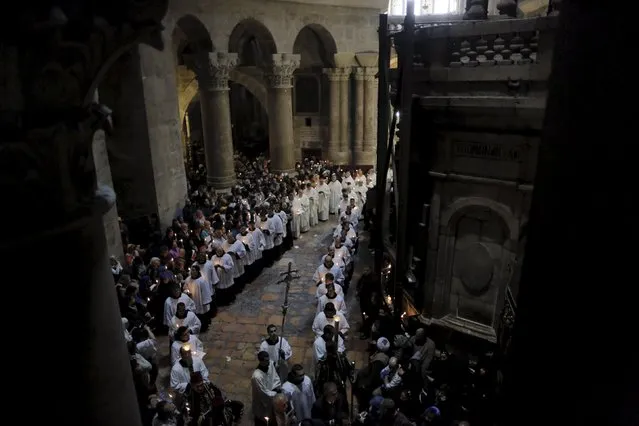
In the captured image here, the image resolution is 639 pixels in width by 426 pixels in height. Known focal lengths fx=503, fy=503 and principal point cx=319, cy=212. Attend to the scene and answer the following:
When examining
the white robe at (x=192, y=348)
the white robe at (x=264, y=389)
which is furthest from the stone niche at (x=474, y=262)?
the white robe at (x=192, y=348)

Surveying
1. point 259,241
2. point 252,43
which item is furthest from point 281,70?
point 259,241

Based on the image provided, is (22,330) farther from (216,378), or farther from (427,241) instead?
(427,241)

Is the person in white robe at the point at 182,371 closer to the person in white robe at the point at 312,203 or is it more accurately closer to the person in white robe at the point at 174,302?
the person in white robe at the point at 174,302

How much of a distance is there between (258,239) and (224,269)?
6.57 ft

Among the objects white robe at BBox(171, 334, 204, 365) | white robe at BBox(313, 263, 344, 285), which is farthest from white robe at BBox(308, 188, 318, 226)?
white robe at BBox(171, 334, 204, 365)

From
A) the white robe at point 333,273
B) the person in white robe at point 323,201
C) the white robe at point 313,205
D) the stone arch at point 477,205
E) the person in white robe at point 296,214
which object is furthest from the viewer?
the person in white robe at point 323,201

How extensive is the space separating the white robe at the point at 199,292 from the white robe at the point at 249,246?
2187 mm

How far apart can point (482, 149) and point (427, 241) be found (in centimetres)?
196

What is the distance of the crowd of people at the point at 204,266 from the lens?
22.5 feet

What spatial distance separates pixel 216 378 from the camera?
8711mm

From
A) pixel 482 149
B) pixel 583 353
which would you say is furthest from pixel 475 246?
pixel 583 353

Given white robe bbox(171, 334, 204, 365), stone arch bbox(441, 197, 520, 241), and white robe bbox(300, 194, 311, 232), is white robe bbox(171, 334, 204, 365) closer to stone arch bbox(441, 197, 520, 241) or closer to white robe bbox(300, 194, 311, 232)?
stone arch bbox(441, 197, 520, 241)

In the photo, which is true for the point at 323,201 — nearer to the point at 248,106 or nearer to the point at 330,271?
the point at 330,271

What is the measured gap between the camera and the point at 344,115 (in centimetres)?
2256
